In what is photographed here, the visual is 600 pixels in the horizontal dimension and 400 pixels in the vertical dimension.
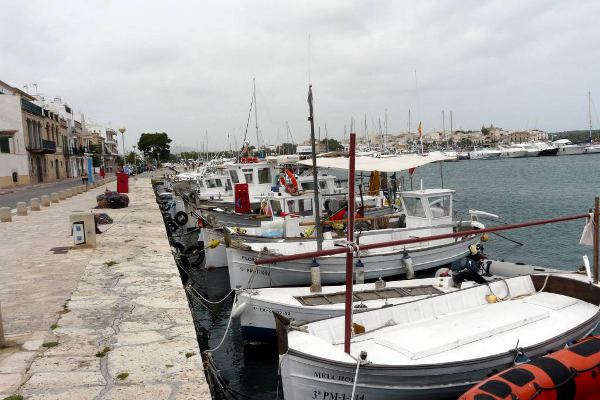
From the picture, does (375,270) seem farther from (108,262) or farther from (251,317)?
(108,262)

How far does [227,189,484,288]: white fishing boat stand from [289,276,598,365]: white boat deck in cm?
361

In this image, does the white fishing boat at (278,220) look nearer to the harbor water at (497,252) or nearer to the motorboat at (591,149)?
the harbor water at (497,252)

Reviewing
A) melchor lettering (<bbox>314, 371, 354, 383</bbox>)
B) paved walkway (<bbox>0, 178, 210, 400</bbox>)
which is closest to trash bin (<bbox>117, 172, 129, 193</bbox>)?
paved walkway (<bbox>0, 178, 210, 400</bbox>)

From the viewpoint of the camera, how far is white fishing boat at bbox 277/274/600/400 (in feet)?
A: 20.8

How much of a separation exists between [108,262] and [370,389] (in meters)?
7.02

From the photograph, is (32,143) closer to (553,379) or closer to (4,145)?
(4,145)

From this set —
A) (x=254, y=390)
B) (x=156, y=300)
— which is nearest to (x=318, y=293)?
(x=254, y=390)

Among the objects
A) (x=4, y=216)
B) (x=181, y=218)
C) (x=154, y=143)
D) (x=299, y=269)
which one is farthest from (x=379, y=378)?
(x=154, y=143)

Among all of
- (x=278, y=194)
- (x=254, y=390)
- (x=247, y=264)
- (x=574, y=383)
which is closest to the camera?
(x=574, y=383)

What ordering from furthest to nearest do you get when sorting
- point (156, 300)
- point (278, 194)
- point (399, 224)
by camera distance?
point (278, 194), point (399, 224), point (156, 300)

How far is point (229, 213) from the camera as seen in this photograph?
20375 mm

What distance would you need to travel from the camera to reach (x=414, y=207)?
1545 cm

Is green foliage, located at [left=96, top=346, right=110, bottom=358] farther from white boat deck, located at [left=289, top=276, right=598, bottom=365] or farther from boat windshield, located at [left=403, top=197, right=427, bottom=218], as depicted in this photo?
boat windshield, located at [left=403, top=197, right=427, bottom=218]

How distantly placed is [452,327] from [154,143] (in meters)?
95.3
